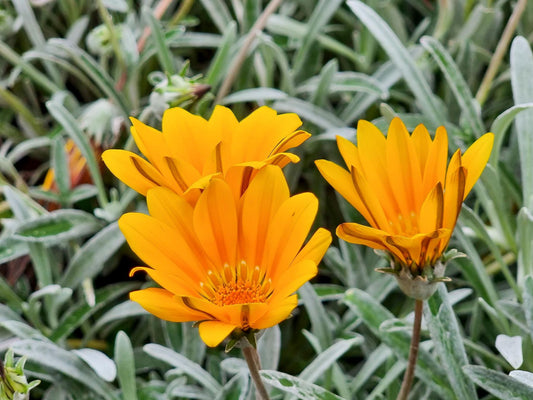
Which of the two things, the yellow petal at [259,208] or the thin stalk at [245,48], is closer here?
the yellow petal at [259,208]

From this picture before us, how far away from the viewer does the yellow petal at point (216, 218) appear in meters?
0.57

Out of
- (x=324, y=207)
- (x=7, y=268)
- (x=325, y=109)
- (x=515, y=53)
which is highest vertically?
(x=515, y=53)

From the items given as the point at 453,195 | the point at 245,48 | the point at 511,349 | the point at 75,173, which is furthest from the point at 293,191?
the point at 453,195

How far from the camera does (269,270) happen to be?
1.97 feet

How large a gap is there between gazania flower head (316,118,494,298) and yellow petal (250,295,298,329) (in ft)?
0.29

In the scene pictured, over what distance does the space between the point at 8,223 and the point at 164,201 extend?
496 mm

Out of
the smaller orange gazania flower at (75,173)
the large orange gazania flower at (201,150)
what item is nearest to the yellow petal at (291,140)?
the large orange gazania flower at (201,150)

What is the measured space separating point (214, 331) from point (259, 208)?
118mm

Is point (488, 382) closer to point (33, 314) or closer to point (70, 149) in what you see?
point (33, 314)

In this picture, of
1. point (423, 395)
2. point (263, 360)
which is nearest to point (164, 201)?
point (263, 360)

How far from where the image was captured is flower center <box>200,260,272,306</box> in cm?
62

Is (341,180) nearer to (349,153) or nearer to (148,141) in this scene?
(349,153)

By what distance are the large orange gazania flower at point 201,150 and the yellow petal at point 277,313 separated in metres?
0.12

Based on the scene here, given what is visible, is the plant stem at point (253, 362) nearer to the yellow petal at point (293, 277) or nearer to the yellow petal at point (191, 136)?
the yellow petal at point (293, 277)
